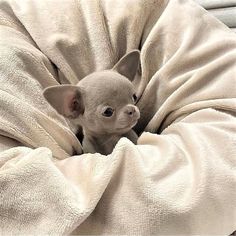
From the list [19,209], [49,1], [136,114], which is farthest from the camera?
[49,1]

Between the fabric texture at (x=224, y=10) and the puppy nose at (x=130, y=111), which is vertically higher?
the puppy nose at (x=130, y=111)

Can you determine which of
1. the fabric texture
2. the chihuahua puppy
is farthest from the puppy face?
the fabric texture

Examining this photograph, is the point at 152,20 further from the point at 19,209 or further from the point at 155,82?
the point at 19,209

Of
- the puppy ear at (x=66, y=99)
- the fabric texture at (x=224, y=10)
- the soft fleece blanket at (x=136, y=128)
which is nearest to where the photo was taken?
the soft fleece blanket at (x=136, y=128)

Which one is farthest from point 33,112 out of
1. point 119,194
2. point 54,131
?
point 119,194

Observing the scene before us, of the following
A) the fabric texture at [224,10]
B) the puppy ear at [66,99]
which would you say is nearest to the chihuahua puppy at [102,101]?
the puppy ear at [66,99]

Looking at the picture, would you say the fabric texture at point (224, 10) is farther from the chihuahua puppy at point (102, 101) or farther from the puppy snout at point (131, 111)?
the puppy snout at point (131, 111)

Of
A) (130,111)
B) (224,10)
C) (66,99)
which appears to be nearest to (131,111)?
(130,111)
